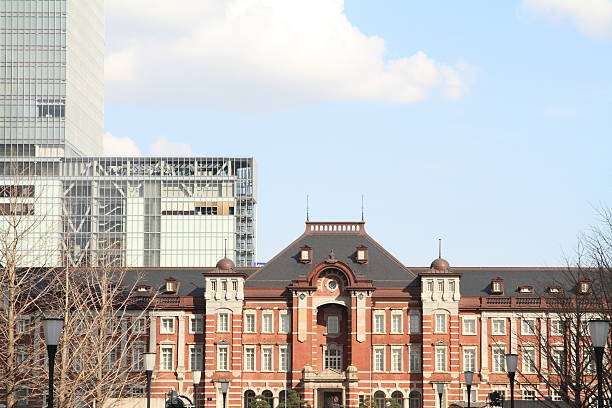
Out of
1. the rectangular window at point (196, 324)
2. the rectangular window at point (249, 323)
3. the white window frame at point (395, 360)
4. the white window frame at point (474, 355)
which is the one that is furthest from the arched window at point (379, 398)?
the rectangular window at point (196, 324)

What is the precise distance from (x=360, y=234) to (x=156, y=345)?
20.7m

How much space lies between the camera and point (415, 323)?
10312 cm

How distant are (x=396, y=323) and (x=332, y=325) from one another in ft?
18.4

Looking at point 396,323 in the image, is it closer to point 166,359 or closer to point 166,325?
point 166,325

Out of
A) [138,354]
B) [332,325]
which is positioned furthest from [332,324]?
[138,354]

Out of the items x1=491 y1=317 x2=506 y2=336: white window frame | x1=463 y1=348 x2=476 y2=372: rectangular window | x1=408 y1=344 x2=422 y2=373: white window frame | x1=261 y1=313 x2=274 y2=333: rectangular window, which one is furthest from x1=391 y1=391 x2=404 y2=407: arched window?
x1=261 y1=313 x2=274 y2=333: rectangular window

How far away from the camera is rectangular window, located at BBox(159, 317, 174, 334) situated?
104375 mm

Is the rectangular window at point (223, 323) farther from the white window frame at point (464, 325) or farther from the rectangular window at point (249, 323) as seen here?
the white window frame at point (464, 325)

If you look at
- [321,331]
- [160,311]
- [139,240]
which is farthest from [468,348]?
[139,240]

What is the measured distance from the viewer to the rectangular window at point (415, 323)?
103m

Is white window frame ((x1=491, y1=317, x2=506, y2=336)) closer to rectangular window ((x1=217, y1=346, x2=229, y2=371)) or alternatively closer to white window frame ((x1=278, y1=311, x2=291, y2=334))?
white window frame ((x1=278, y1=311, x2=291, y2=334))

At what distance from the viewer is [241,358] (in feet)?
339

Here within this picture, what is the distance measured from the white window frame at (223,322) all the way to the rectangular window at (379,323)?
1261 centimetres

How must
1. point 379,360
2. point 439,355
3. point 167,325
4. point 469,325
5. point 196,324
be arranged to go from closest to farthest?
point 439,355, point 379,360, point 469,325, point 196,324, point 167,325
